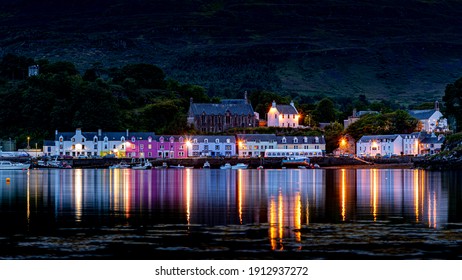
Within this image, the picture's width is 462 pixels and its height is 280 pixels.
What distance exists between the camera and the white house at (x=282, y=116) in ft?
458

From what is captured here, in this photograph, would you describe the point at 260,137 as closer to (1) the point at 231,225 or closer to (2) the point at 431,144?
(2) the point at 431,144

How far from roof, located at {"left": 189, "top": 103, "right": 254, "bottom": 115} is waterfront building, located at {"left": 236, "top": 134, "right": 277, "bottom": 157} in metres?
12.4

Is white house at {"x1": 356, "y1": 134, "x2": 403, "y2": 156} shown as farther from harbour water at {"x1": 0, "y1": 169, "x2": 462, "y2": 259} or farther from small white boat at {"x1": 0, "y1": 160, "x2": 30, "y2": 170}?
harbour water at {"x1": 0, "y1": 169, "x2": 462, "y2": 259}

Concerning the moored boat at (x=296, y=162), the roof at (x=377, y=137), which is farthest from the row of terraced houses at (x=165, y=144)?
the moored boat at (x=296, y=162)

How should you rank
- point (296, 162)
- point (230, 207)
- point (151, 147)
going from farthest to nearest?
point (151, 147) < point (296, 162) < point (230, 207)

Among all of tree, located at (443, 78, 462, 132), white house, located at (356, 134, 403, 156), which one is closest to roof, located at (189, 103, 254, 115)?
white house, located at (356, 134, 403, 156)

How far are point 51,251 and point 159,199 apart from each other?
2042cm

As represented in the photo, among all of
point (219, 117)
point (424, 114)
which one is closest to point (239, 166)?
point (219, 117)

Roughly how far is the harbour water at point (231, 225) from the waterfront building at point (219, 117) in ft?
299

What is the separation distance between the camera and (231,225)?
30.5 meters

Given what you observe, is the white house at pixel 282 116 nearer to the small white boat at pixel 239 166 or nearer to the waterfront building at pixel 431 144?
the waterfront building at pixel 431 144

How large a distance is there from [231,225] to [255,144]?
322 feet

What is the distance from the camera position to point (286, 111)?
140375mm
